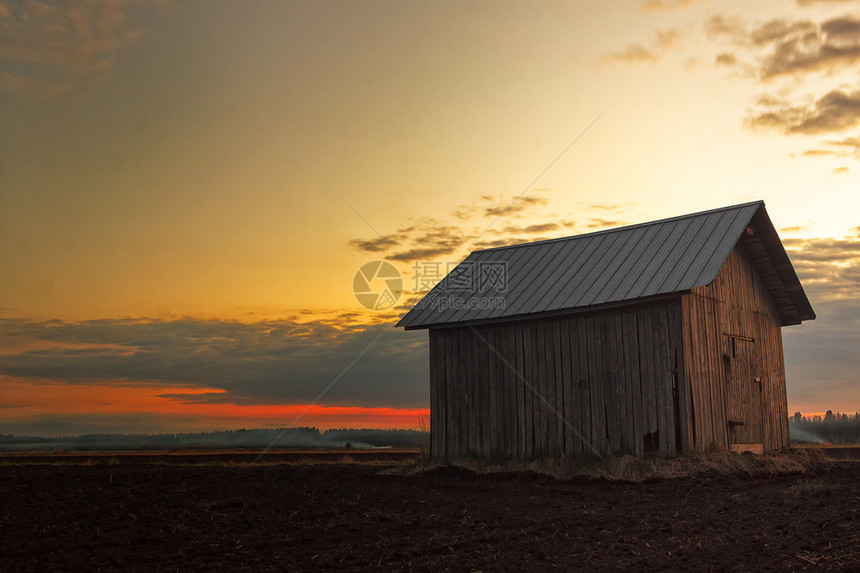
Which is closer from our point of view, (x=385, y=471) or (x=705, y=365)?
(x=705, y=365)

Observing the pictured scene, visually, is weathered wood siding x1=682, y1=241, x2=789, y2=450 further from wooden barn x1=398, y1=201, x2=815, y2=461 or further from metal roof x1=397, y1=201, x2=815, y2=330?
metal roof x1=397, y1=201, x2=815, y2=330

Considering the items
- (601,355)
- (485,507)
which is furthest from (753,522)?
(601,355)

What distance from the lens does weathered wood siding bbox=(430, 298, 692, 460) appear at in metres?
17.7

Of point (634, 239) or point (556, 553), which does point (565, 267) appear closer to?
point (634, 239)

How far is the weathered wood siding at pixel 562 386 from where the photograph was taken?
17.7m

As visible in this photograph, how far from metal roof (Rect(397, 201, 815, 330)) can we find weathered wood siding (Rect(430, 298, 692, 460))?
57 centimetres

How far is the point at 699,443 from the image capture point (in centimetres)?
1745

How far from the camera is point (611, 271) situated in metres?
19.9

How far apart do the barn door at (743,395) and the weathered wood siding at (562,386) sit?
2815mm

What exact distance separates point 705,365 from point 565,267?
5.05 metres

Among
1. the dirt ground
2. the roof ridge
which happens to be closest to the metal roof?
the roof ridge

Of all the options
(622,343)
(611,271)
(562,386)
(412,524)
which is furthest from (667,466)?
(412,524)

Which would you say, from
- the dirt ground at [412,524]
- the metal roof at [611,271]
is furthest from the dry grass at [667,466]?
the metal roof at [611,271]

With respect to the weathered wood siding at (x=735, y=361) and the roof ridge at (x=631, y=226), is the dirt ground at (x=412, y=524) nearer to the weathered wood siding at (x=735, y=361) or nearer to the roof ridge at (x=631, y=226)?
the weathered wood siding at (x=735, y=361)
